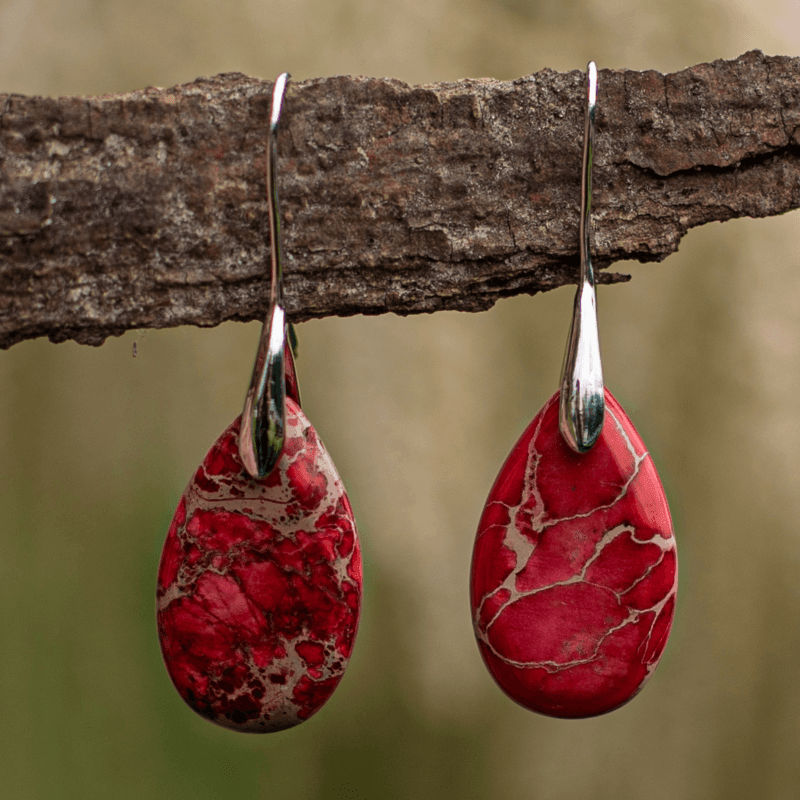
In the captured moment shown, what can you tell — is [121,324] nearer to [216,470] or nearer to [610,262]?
[216,470]

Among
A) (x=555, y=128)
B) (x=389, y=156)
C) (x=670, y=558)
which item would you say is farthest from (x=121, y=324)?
(x=670, y=558)

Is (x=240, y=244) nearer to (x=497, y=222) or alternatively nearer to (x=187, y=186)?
(x=187, y=186)

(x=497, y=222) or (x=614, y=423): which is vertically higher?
(x=497, y=222)

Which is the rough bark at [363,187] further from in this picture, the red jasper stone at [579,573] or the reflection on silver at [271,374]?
the red jasper stone at [579,573]

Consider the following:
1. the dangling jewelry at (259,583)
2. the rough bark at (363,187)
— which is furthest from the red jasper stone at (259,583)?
the rough bark at (363,187)

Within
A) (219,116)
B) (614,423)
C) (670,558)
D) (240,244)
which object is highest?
(219,116)
